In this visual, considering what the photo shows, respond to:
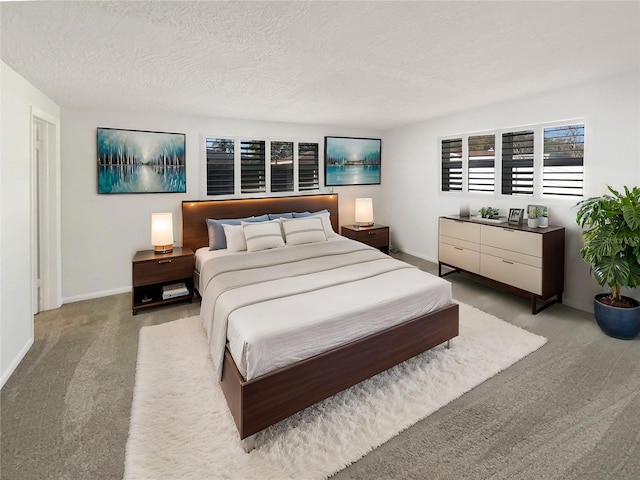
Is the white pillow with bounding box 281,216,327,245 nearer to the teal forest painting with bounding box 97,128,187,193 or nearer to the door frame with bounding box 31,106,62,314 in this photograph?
the teal forest painting with bounding box 97,128,187,193

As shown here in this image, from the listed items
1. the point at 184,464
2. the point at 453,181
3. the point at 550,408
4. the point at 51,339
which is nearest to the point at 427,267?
the point at 453,181

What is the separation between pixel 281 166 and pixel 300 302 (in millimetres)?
3321

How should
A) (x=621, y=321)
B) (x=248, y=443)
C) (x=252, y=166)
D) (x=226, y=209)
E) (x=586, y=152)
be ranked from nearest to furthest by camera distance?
1. (x=248, y=443)
2. (x=621, y=321)
3. (x=586, y=152)
4. (x=226, y=209)
5. (x=252, y=166)

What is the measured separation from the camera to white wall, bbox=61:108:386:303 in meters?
4.05

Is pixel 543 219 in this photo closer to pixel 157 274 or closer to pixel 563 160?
pixel 563 160

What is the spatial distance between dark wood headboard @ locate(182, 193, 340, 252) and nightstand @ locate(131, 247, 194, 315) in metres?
0.37

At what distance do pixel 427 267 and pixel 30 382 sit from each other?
195 inches

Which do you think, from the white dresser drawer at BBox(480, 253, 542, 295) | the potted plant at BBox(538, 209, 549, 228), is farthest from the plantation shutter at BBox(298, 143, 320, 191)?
the potted plant at BBox(538, 209, 549, 228)

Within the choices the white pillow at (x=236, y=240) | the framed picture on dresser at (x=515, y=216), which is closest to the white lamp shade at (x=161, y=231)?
the white pillow at (x=236, y=240)

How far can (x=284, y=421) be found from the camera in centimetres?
218

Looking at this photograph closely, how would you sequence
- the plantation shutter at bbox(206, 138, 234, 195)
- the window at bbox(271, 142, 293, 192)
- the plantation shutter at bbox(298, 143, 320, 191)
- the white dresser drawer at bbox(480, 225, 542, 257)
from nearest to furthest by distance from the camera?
the white dresser drawer at bbox(480, 225, 542, 257), the plantation shutter at bbox(206, 138, 234, 195), the window at bbox(271, 142, 293, 192), the plantation shutter at bbox(298, 143, 320, 191)

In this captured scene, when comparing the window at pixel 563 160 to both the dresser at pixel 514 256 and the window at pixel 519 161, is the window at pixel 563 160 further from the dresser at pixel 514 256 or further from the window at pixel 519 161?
the dresser at pixel 514 256

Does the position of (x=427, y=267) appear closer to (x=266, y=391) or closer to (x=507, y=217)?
(x=507, y=217)

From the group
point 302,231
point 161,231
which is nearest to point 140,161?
point 161,231
